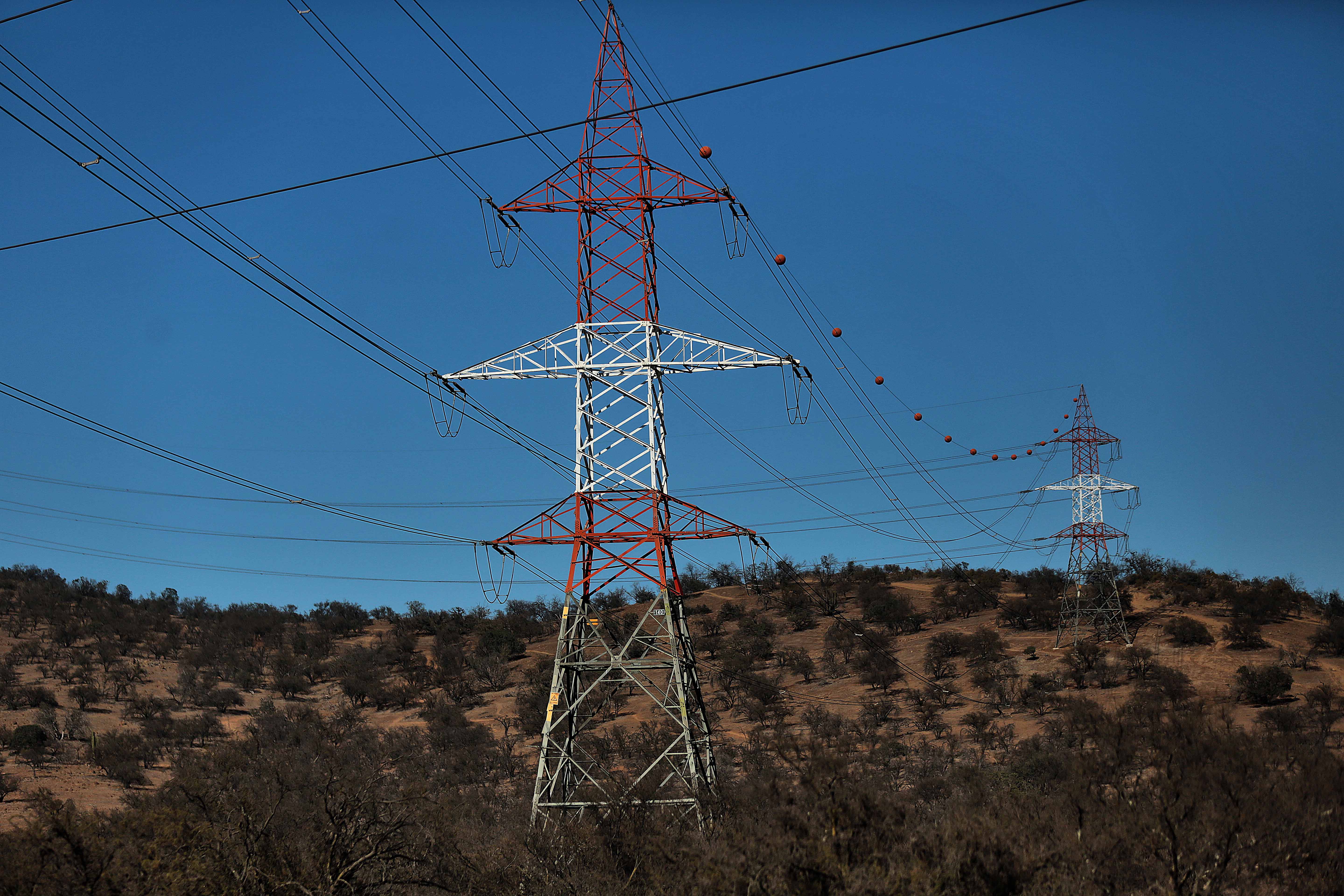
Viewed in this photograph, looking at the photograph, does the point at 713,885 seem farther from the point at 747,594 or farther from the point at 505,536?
the point at 747,594

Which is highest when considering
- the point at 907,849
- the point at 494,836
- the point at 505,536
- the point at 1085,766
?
the point at 505,536

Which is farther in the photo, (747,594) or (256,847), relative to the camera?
(747,594)

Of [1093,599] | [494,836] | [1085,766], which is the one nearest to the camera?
[1085,766]

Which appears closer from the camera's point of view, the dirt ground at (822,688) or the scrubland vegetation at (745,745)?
the scrubland vegetation at (745,745)

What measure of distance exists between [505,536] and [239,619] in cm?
6931

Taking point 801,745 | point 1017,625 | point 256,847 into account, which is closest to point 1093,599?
point 1017,625

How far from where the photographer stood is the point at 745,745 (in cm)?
3731

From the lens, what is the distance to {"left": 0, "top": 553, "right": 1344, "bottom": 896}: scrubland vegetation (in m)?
16.0

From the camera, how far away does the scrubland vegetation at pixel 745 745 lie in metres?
16.0

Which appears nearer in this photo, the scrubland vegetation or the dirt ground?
the scrubland vegetation

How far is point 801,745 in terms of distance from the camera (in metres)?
31.4

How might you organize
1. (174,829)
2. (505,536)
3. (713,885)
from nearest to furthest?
(713,885)
(174,829)
(505,536)

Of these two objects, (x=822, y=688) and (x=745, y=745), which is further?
(x=822, y=688)

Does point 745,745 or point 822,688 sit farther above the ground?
point 822,688
